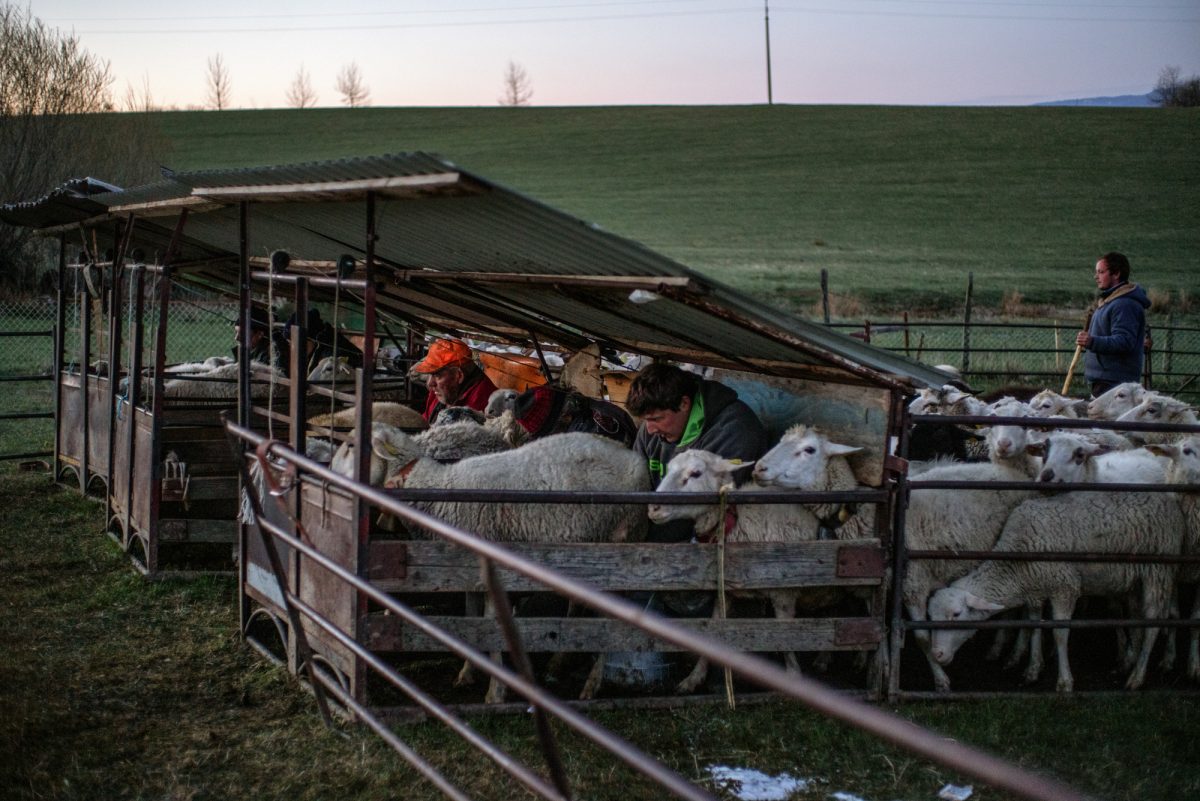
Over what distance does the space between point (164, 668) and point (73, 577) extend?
220cm

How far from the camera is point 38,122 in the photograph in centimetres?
2308

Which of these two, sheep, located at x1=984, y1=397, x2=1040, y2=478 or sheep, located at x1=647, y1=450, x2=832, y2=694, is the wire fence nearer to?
sheep, located at x1=984, y1=397, x2=1040, y2=478

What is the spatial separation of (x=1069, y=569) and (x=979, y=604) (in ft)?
1.76

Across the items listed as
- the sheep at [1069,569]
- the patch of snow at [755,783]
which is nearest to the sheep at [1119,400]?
the sheep at [1069,569]

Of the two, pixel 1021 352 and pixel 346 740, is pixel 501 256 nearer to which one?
pixel 346 740

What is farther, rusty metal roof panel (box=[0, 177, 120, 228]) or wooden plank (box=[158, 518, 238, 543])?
rusty metal roof panel (box=[0, 177, 120, 228])

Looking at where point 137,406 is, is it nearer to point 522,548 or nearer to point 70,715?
point 70,715

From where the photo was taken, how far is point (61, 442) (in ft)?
34.0

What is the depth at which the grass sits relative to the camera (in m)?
4.23

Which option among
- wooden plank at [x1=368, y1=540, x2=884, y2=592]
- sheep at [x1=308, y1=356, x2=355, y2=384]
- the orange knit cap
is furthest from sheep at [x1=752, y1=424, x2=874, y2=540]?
sheep at [x1=308, y1=356, x2=355, y2=384]

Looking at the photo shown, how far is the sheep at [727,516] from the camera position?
5230 mm

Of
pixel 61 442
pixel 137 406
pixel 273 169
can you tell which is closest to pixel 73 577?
pixel 137 406

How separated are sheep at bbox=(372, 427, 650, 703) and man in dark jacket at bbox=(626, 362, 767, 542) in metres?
0.22

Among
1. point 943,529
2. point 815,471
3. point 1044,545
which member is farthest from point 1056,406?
point 815,471
